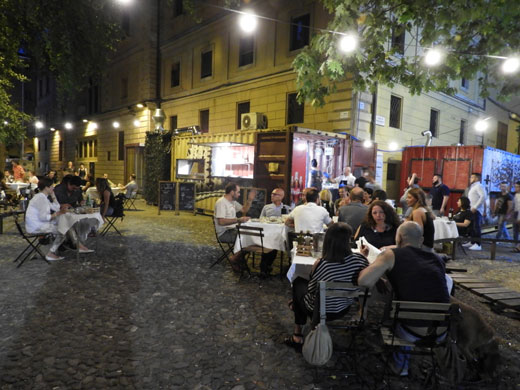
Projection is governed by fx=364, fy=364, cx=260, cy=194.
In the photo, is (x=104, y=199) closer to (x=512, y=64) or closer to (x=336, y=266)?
(x=336, y=266)

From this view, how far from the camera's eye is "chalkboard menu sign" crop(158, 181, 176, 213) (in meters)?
14.1

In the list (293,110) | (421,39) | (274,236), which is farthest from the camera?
(293,110)

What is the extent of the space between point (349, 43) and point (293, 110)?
7278 millimetres

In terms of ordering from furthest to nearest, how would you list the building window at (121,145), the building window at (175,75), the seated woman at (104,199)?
the building window at (121,145) < the building window at (175,75) < the seated woman at (104,199)

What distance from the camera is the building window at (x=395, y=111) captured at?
14.6 meters

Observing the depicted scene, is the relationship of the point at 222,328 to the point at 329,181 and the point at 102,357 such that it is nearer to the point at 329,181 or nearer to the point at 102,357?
the point at 102,357

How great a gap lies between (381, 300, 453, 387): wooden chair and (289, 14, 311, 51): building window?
13.5m

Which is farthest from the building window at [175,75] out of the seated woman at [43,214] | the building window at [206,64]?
the seated woman at [43,214]

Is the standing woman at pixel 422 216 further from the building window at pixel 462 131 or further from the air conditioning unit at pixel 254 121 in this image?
the building window at pixel 462 131

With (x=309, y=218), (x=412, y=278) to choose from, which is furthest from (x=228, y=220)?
(x=412, y=278)

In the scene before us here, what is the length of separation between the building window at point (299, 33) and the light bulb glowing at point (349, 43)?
693 centimetres

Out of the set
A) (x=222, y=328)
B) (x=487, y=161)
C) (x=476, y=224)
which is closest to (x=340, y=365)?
(x=222, y=328)

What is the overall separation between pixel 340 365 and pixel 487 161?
11470 mm

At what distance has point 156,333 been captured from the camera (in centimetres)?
406
